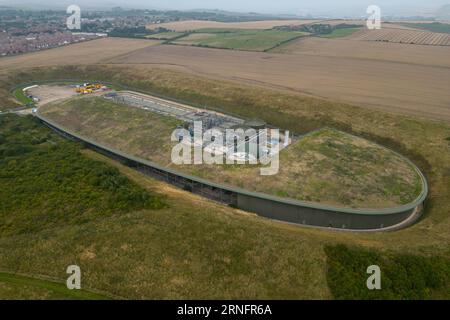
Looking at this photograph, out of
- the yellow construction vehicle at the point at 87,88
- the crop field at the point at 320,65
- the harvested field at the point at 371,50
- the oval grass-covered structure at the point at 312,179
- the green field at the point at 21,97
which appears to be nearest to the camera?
the oval grass-covered structure at the point at 312,179

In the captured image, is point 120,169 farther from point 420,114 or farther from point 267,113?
point 420,114

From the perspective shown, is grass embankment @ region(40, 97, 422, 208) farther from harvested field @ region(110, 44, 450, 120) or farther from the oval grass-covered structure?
harvested field @ region(110, 44, 450, 120)

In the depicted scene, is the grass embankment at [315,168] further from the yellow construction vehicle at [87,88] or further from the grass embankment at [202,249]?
the yellow construction vehicle at [87,88]

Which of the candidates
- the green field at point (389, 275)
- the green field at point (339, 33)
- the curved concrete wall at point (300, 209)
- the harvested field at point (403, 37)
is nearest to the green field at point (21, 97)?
the curved concrete wall at point (300, 209)

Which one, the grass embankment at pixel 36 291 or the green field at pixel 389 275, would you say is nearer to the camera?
the grass embankment at pixel 36 291

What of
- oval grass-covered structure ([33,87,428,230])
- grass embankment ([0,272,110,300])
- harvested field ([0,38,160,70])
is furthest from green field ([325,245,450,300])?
harvested field ([0,38,160,70])

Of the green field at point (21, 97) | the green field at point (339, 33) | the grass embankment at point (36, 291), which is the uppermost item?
the green field at point (339, 33)
